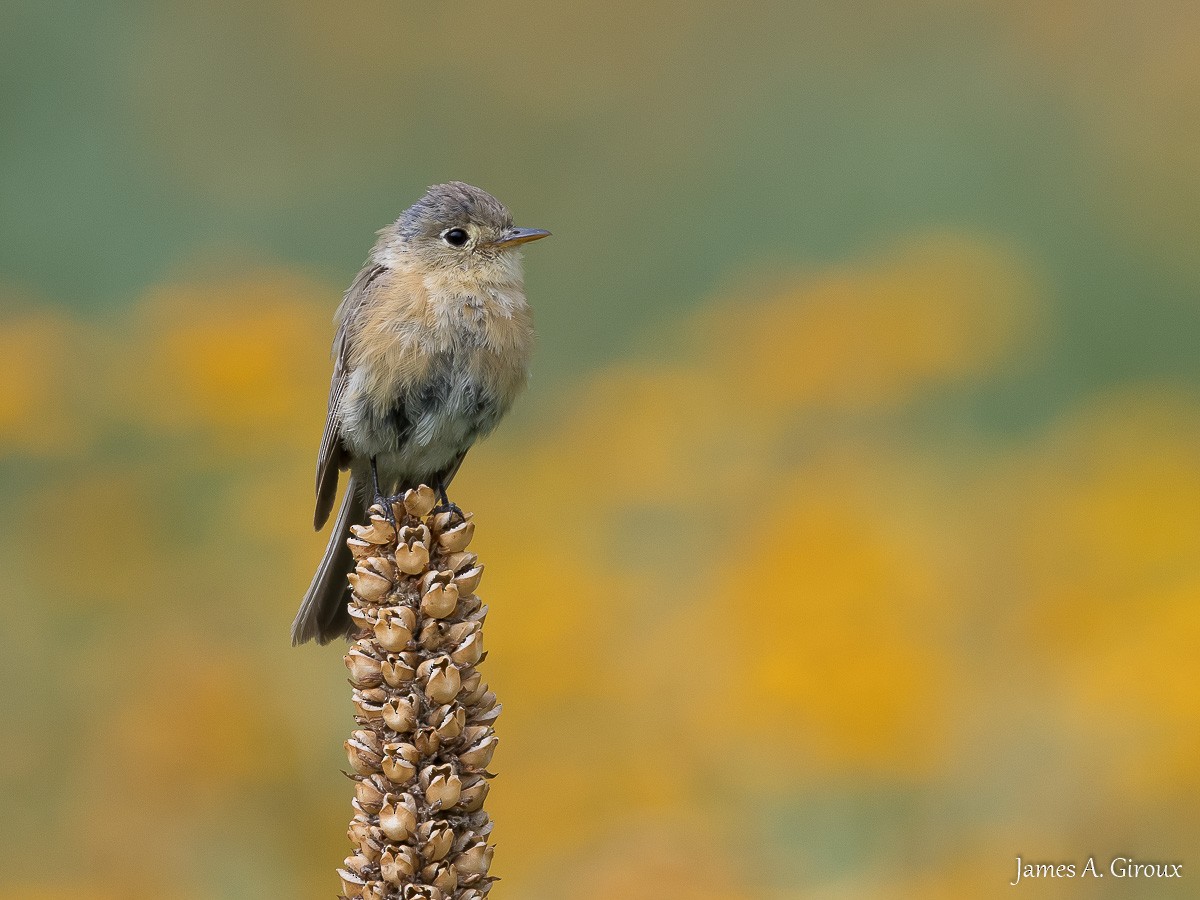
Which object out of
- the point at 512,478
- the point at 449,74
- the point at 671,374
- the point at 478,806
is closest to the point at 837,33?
the point at 449,74

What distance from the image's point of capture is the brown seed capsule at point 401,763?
7.33 feet

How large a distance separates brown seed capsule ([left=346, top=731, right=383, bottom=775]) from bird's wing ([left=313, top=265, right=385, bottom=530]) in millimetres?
2116

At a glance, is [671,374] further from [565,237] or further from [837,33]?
[837,33]

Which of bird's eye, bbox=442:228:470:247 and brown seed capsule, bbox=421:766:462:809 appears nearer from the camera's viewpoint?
brown seed capsule, bbox=421:766:462:809

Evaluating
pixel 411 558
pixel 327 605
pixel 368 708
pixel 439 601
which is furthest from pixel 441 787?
pixel 327 605

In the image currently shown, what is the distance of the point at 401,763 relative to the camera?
2236 millimetres

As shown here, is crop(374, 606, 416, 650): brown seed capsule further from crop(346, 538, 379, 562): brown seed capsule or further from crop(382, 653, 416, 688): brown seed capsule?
crop(346, 538, 379, 562): brown seed capsule

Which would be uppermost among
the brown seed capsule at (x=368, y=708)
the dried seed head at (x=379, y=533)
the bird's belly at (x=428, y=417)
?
the bird's belly at (x=428, y=417)

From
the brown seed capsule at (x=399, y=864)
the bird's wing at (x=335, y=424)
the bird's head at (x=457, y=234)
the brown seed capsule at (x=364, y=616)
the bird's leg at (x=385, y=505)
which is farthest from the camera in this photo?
the bird's head at (x=457, y=234)

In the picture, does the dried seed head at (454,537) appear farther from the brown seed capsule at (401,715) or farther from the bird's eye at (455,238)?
the bird's eye at (455,238)

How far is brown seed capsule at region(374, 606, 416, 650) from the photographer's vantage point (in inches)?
91.0

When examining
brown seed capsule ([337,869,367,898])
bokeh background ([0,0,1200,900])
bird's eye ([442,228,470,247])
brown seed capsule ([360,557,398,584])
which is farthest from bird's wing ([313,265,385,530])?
brown seed capsule ([337,869,367,898])

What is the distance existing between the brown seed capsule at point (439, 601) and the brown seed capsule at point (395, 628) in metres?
0.03

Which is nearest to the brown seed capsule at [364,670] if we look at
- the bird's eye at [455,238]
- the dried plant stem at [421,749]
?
the dried plant stem at [421,749]
